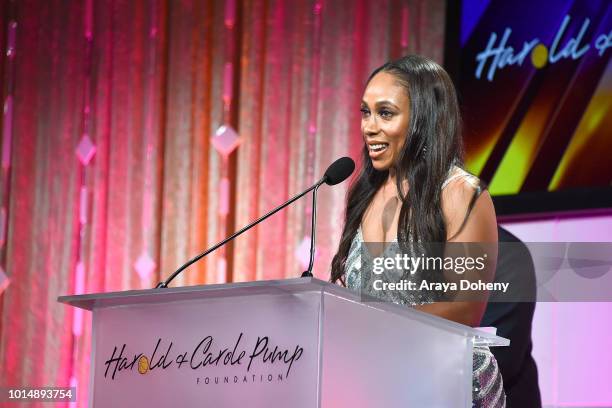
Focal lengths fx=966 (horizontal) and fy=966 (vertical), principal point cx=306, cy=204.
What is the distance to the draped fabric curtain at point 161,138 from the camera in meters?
3.65

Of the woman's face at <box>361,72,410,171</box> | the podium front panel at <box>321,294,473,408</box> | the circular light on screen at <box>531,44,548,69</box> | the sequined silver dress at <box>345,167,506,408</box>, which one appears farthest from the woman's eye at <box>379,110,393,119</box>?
the circular light on screen at <box>531,44,548,69</box>

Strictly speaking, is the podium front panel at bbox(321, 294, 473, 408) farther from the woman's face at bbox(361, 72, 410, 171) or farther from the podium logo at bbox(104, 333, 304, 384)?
the woman's face at bbox(361, 72, 410, 171)

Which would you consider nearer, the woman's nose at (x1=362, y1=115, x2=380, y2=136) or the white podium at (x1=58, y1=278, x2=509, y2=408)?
the white podium at (x1=58, y1=278, x2=509, y2=408)

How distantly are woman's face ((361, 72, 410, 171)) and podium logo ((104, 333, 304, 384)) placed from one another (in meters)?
0.77

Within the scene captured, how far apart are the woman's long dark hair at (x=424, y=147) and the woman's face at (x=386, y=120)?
0.01 meters

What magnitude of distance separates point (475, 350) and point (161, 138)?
7.53 feet

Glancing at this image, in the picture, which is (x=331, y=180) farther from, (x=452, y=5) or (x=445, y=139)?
(x=452, y=5)

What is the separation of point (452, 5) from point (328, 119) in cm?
62

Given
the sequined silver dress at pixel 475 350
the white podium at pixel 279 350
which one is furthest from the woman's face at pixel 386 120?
the white podium at pixel 279 350

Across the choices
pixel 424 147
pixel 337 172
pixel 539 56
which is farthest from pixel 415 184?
pixel 539 56

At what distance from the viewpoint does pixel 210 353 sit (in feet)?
4.94

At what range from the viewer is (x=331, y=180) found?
189cm

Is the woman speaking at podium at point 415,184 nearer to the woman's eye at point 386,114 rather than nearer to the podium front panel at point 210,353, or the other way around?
the woman's eye at point 386,114

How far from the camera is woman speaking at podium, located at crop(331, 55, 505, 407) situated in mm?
1964
